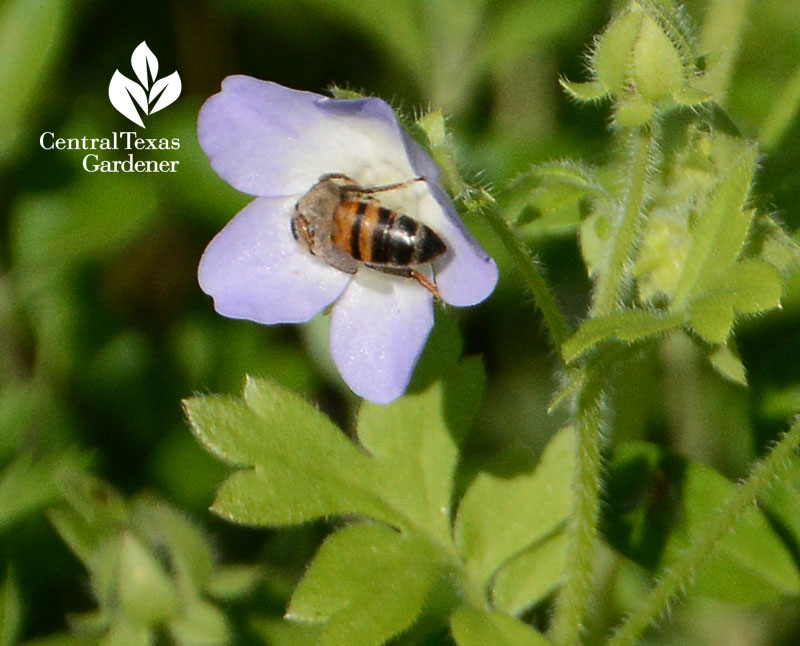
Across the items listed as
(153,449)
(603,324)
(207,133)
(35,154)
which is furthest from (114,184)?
(603,324)

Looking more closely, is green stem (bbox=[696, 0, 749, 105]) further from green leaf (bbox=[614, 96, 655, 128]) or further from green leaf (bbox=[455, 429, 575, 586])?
green leaf (bbox=[455, 429, 575, 586])

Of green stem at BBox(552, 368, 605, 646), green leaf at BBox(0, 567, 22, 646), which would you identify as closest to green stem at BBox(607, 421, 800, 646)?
green stem at BBox(552, 368, 605, 646)

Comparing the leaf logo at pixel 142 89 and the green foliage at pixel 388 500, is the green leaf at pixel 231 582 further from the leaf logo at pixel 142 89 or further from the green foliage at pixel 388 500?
the leaf logo at pixel 142 89

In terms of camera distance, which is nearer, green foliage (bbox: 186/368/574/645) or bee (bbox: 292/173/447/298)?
bee (bbox: 292/173/447/298)

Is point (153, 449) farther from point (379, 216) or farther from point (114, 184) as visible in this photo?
point (379, 216)

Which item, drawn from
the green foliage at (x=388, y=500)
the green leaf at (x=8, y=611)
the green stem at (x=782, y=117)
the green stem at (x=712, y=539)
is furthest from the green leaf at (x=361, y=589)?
the green stem at (x=782, y=117)
